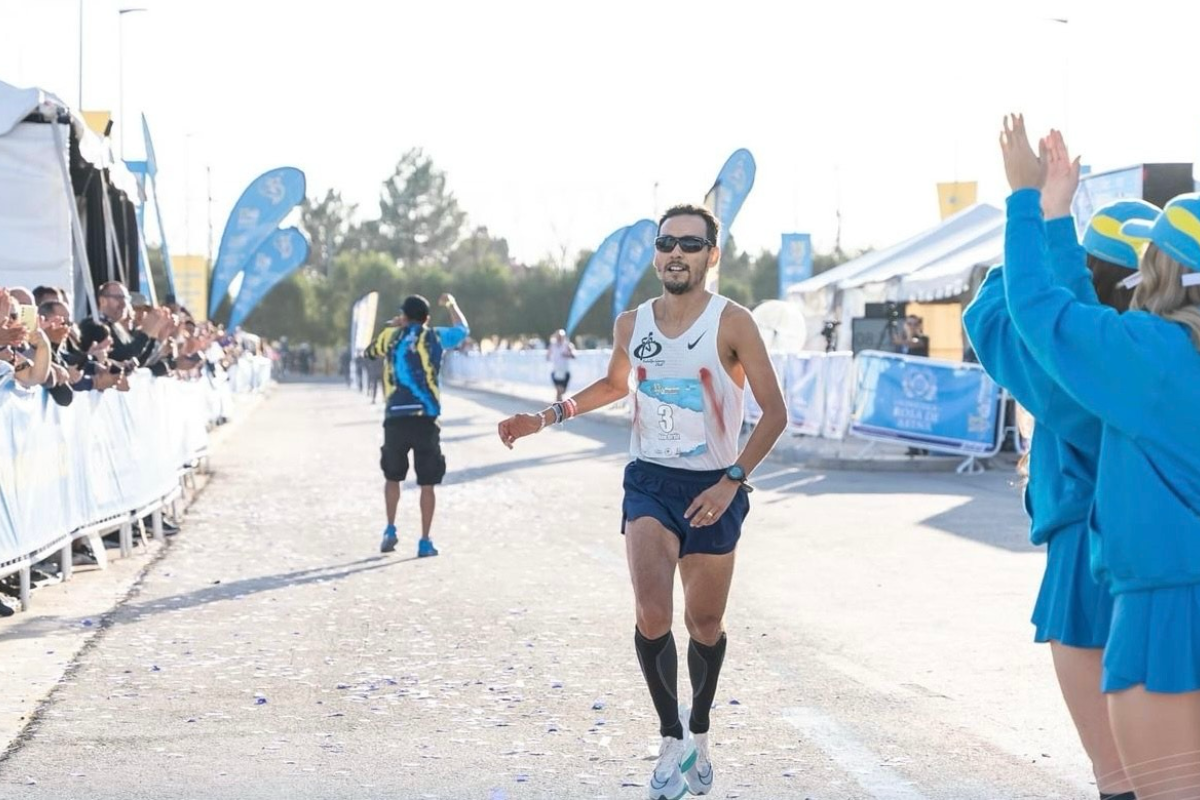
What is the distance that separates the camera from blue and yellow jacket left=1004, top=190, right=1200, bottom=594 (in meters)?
3.36

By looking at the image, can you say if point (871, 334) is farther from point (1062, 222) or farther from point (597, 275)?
point (1062, 222)

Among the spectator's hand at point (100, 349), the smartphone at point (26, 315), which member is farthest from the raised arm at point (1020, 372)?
the spectator's hand at point (100, 349)

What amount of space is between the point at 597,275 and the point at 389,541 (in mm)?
38393

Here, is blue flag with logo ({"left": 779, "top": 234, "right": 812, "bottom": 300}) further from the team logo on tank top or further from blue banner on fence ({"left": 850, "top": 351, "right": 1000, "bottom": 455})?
the team logo on tank top

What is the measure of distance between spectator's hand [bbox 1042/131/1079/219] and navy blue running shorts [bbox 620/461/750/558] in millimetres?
2438

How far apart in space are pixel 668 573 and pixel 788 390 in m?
21.3

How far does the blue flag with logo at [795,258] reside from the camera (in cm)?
4878

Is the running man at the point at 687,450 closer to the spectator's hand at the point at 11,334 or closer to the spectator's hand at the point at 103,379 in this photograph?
the spectator's hand at the point at 11,334

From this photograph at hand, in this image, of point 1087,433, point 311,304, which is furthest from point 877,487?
point 311,304

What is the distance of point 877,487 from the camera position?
19.3 metres

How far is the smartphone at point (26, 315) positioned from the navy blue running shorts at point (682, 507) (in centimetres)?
496

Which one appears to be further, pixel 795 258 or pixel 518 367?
pixel 518 367

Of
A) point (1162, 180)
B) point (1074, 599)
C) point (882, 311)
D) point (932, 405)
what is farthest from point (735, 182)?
point (1074, 599)

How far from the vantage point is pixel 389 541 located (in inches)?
522
